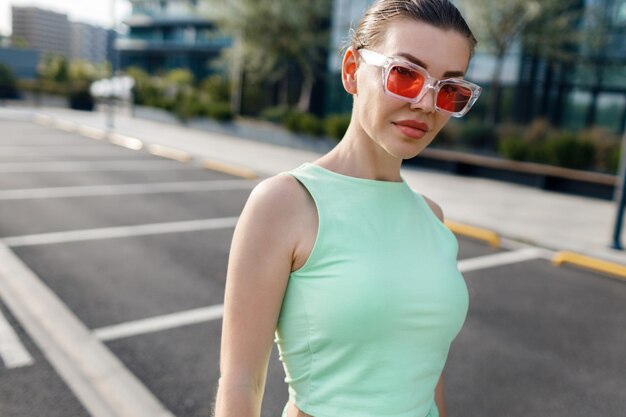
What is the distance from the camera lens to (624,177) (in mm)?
8469

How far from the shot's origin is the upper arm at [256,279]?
1.36 metres

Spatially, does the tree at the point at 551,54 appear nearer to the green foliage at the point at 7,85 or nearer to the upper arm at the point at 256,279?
the upper arm at the point at 256,279

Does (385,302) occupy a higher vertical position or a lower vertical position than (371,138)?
lower

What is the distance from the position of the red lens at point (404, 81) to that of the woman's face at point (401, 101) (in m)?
0.03

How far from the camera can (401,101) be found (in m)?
1.50

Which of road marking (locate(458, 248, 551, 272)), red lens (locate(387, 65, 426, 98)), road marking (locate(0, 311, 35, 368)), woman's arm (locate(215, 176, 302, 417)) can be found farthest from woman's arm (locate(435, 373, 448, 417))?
road marking (locate(458, 248, 551, 272))

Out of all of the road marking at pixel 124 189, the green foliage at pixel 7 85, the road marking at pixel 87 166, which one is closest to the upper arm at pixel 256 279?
the road marking at pixel 124 189

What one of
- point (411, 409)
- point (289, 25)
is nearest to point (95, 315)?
point (411, 409)

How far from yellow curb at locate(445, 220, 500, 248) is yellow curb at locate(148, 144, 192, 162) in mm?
9580

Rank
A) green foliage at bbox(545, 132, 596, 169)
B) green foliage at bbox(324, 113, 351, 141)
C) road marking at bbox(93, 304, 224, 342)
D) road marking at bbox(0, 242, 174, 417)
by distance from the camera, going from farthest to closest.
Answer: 1. green foliage at bbox(324, 113, 351, 141)
2. green foliage at bbox(545, 132, 596, 169)
3. road marking at bbox(93, 304, 224, 342)
4. road marking at bbox(0, 242, 174, 417)

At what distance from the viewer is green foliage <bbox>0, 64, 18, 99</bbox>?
135 ft

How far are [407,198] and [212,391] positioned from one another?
10.6ft

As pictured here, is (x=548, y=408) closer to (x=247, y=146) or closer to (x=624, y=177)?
(x=624, y=177)

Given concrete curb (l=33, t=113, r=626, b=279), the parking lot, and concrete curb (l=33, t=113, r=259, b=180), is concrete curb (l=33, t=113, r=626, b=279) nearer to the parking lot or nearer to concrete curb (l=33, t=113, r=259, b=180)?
concrete curb (l=33, t=113, r=259, b=180)
